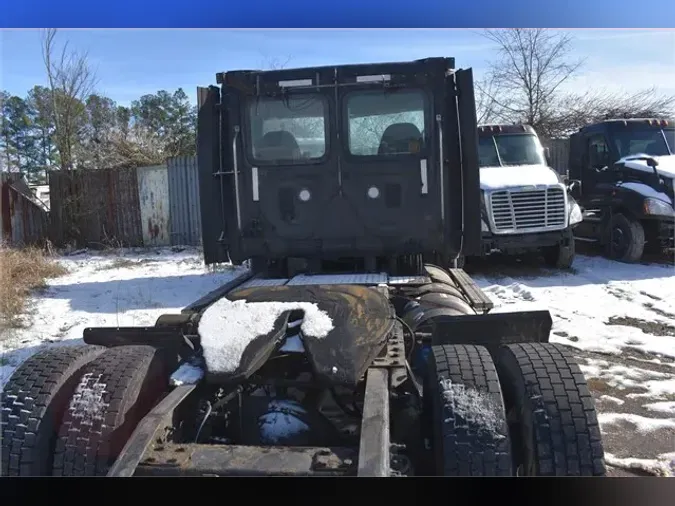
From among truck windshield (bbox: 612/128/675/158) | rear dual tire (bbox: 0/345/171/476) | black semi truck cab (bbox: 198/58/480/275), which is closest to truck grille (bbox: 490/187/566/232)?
truck windshield (bbox: 612/128/675/158)

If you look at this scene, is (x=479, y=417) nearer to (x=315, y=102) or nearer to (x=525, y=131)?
(x=315, y=102)

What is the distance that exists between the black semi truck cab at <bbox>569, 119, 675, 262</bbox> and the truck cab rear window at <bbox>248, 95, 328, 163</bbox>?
26.0 ft

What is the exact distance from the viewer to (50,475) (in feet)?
8.73

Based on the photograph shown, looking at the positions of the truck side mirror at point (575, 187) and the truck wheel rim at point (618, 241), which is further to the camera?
the truck side mirror at point (575, 187)

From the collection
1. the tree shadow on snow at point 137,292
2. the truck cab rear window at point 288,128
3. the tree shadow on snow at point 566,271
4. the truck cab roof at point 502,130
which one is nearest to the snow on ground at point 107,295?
the tree shadow on snow at point 137,292

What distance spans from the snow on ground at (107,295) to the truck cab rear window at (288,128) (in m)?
2.93

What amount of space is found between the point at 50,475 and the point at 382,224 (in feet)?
10.3

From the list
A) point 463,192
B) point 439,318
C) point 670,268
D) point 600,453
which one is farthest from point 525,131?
point 600,453

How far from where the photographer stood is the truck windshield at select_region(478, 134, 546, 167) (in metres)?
11.4

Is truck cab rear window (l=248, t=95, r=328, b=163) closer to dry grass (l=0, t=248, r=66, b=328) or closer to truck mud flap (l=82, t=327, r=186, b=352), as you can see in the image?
truck mud flap (l=82, t=327, r=186, b=352)

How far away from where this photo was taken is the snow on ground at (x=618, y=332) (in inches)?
162

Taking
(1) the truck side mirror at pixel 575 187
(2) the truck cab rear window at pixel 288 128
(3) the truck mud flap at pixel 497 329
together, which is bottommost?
(3) the truck mud flap at pixel 497 329

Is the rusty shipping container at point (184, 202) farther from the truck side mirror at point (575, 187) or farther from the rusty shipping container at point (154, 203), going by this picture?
the truck side mirror at point (575, 187)

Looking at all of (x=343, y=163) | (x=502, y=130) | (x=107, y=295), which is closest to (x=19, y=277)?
(x=107, y=295)
